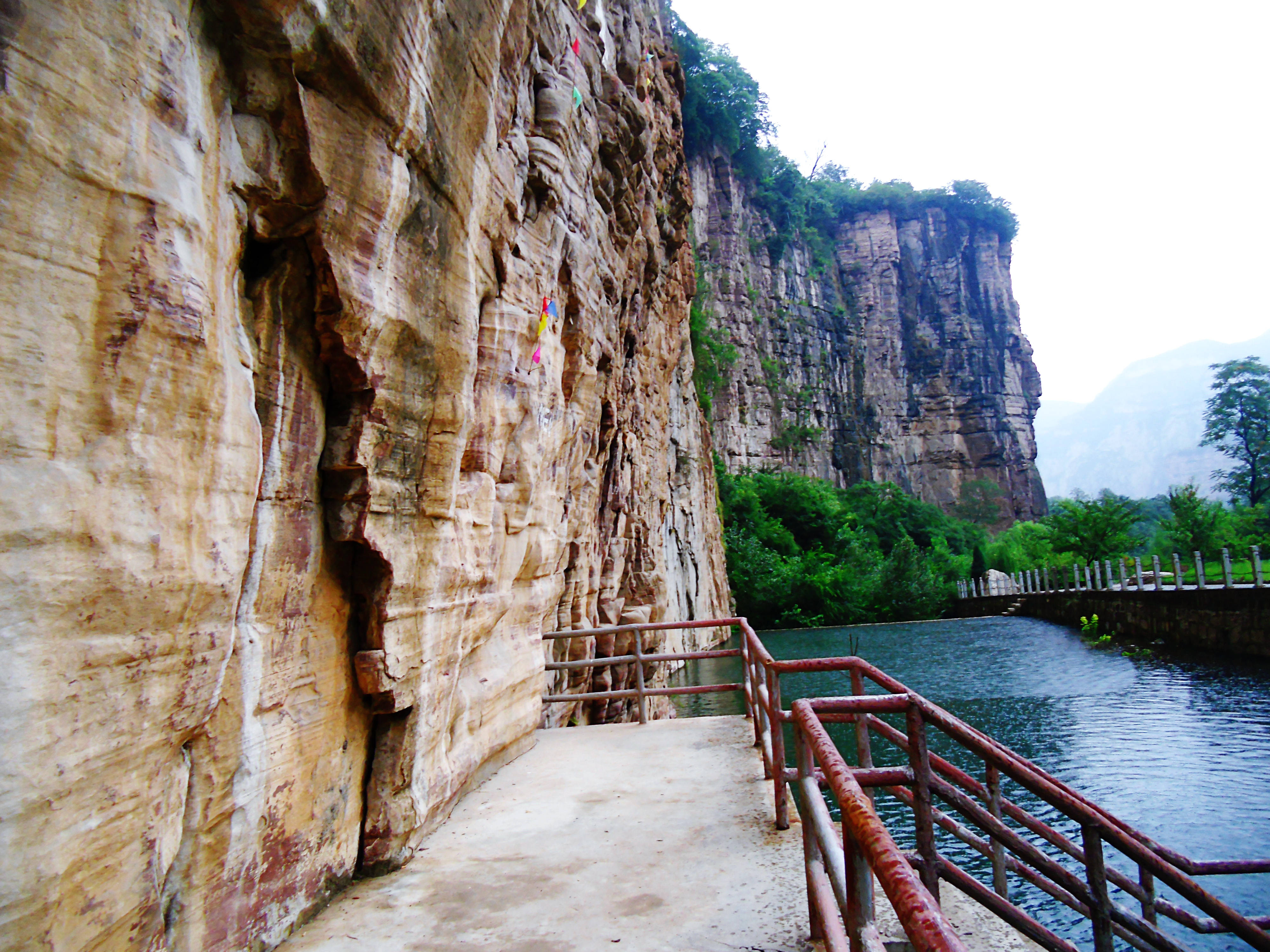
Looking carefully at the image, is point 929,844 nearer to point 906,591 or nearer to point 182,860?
point 182,860

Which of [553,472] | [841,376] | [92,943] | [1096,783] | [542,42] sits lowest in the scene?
[1096,783]

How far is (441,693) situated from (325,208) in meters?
2.74

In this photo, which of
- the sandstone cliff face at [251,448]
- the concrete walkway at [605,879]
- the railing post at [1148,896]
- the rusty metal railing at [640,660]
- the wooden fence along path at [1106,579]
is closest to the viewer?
the sandstone cliff face at [251,448]

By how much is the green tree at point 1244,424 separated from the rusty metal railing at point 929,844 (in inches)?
1710

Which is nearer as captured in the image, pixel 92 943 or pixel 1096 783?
pixel 92 943

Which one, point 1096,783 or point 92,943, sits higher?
point 92,943

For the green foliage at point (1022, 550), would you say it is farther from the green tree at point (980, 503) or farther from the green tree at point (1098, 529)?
the green tree at point (980, 503)

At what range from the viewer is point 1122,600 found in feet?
69.8

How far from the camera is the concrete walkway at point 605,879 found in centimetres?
286

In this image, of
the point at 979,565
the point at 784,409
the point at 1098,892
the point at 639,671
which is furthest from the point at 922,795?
the point at 784,409

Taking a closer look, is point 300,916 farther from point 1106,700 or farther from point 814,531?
point 814,531

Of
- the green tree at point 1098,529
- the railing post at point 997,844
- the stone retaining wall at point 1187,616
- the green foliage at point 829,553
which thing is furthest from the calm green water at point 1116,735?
the green tree at point 1098,529

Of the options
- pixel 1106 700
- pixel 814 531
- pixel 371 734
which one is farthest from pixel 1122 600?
pixel 371 734

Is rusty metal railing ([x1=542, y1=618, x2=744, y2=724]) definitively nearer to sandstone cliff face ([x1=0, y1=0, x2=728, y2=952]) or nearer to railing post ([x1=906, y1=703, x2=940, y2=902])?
sandstone cliff face ([x1=0, y1=0, x2=728, y2=952])
